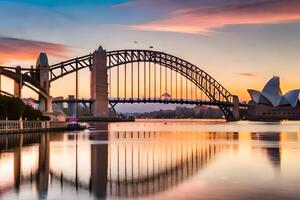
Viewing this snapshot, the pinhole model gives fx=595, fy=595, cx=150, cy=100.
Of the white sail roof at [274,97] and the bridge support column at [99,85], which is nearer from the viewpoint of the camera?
the bridge support column at [99,85]

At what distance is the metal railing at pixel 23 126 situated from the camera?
6624cm

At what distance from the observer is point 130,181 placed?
18453 mm

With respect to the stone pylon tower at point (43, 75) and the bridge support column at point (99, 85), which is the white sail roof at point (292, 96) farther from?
the stone pylon tower at point (43, 75)

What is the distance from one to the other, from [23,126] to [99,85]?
8236 cm

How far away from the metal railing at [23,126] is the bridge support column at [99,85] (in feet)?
220

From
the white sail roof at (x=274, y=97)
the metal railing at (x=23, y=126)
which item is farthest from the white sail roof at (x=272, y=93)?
the metal railing at (x=23, y=126)

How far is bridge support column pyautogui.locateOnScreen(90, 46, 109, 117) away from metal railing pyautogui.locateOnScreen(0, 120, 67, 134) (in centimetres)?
6694

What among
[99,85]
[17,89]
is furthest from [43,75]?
[99,85]

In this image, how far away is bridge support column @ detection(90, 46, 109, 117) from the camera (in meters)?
156

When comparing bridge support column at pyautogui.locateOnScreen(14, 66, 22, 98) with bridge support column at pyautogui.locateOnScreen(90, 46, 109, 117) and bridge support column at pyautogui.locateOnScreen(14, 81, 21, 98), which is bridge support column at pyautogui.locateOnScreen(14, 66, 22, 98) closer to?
bridge support column at pyautogui.locateOnScreen(14, 81, 21, 98)

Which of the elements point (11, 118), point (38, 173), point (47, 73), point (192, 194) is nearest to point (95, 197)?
point (192, 194)

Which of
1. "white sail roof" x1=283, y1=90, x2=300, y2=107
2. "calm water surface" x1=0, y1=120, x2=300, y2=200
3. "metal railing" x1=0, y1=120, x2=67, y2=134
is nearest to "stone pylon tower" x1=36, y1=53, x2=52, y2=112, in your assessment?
"metal railing" x1=0, y1=120, x2=67, y2=134

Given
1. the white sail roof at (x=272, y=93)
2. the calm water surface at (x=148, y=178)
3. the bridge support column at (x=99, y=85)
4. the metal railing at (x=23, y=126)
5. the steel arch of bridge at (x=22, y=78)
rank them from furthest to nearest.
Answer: the white sail roof at (x=272, y=93), the bridge support column at (x=99, y=85), the steel arch of bridge at (x=22, y=78), the metal railing at (x=23, y=126), the calm water surface at (x=148, y=178)

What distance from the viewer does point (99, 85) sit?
517 feet
